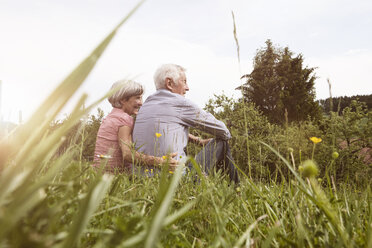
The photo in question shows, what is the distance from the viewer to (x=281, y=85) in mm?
24781

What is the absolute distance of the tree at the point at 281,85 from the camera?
2336cm

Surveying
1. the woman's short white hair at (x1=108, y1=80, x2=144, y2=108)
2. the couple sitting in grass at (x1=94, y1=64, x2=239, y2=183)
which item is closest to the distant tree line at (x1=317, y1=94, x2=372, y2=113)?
the couple sitting in grass at (x1=94, y1=64, x2=239, y2=183)

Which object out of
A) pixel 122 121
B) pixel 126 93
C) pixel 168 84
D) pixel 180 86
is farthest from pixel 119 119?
pixel 180 86

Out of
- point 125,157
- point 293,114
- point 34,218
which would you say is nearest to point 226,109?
point 125,157

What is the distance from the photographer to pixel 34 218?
47 cm

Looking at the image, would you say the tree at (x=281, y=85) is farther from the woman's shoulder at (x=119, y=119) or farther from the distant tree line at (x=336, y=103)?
the woman's shoulder at (x=119, y=119)

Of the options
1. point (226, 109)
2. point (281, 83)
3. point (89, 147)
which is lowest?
point (89, 147)

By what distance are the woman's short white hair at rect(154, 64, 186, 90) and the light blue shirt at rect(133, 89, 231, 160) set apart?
0.41 meters

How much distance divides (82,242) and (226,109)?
8910mm

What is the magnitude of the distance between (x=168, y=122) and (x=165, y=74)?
35.0 inches

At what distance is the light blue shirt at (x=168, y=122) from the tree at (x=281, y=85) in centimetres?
1960

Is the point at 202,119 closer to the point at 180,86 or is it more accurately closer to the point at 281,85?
the point at 180,86

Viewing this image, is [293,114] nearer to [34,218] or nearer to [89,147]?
[89,147]

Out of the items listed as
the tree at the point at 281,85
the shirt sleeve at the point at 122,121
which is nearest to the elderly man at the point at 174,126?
the shirt sleeve at the point at 122,121
